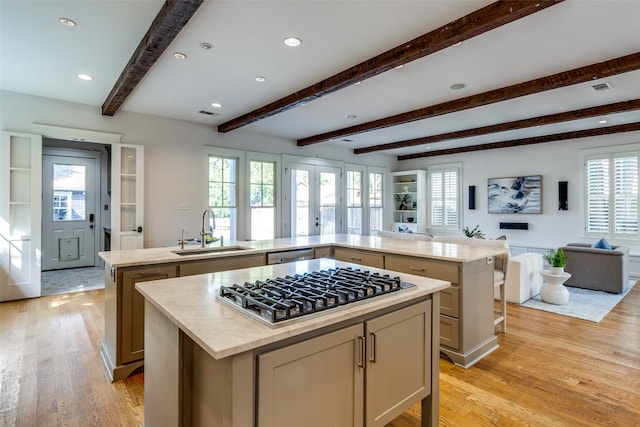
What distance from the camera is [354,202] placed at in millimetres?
8117

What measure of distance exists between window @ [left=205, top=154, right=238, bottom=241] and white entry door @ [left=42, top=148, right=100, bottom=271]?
3.10 meters

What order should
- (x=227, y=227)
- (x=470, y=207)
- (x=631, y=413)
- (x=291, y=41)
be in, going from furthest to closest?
(x=470, y=207) < (x=227, y=227) < (x=291, y=41) < (x=631, y=413)

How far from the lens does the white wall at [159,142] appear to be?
14.1ft

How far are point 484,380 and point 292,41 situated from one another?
316 cm

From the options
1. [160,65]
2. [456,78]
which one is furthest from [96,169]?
[456,78]

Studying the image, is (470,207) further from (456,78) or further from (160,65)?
(160,65)

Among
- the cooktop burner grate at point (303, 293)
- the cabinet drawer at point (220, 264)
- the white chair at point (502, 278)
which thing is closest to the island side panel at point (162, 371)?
the cooktop burner grate at point (303, 293)

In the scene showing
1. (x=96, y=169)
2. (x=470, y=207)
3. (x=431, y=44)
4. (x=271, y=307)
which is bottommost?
(x=271, y=307)

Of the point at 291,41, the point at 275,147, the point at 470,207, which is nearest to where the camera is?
the point at 291,41

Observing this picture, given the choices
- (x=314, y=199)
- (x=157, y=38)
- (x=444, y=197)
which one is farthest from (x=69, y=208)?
(x=444, y=197)

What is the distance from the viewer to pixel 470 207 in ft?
25.4

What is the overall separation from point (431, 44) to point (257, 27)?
1405 mm

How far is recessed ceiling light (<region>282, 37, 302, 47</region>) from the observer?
276cm

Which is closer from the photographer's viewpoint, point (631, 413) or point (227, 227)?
point (631, 413)
